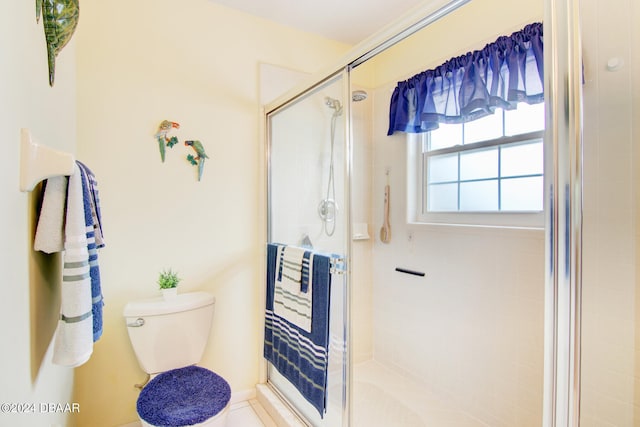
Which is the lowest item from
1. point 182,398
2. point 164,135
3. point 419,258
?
point 182,398

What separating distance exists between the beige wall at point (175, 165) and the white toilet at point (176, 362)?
8.1 inches

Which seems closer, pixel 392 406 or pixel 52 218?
pixel 52 218

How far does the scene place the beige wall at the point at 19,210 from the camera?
0.60 meters

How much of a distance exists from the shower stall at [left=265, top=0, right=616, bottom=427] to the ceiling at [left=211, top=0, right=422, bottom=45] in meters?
0.29

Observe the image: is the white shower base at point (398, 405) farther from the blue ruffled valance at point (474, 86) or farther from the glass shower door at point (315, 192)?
the blue ruffled valance at point (474, 86)

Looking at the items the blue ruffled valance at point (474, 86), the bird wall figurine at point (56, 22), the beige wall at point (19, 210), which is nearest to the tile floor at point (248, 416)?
the beige wall at point (19, 210)

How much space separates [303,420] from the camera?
5.33 feet

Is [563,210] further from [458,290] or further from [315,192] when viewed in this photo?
[458,290]

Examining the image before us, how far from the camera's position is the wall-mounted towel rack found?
0.70 m

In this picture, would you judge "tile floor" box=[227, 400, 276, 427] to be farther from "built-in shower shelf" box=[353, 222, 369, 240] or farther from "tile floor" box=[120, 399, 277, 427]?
"built-in shower shelf" box=[353, 222, 369, 240]

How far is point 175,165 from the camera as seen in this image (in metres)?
1.81

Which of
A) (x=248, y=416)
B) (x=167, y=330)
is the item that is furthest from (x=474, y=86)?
(x=248, y=416)

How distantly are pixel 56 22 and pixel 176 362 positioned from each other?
4.87 ft

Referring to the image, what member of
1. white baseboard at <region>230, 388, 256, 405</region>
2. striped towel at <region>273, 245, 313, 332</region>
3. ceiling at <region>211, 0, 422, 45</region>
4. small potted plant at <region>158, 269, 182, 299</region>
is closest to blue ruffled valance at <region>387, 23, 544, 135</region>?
ceiling at <region>211, 0, 422, 45</region>
